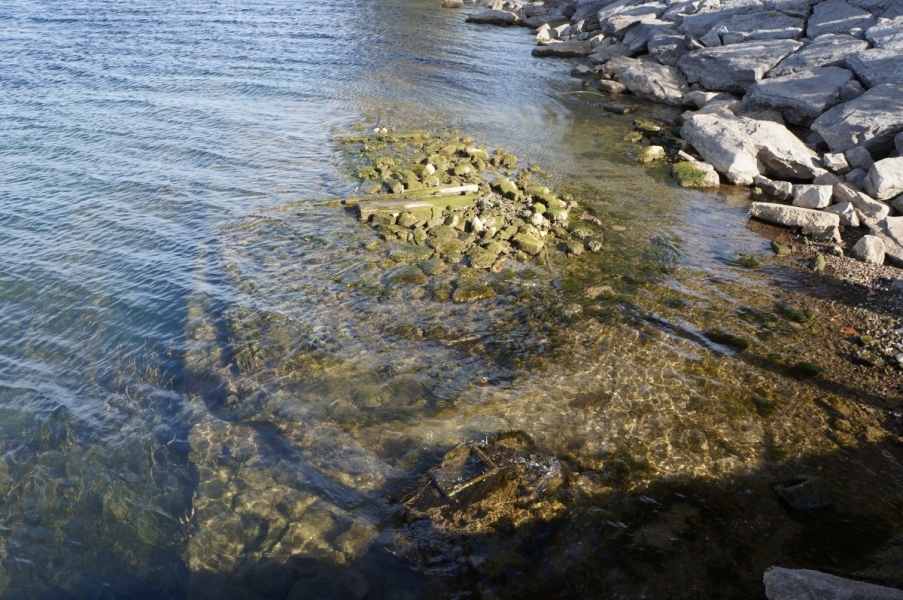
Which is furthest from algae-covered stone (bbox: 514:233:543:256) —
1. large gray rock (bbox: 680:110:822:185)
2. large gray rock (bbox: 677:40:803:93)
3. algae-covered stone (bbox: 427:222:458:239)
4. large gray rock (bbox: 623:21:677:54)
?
large gray rock (bbox: 623:21:677:54)

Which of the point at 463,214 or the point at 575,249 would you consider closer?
the point at 575,249

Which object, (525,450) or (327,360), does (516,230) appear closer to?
(327,360)

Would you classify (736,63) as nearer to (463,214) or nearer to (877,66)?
(877,66)

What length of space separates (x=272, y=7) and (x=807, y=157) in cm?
5163

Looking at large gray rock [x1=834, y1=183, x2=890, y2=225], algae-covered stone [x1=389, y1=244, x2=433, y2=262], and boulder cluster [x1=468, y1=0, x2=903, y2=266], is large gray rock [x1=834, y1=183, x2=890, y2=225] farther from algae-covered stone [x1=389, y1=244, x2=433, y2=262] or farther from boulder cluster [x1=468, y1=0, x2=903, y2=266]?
algae-covered stone [x1=389, y1=244, x2=433, y2=262]

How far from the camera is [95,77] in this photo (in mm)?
34062

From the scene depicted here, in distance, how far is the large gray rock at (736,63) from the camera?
94.5 ft

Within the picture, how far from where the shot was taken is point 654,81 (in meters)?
32.5

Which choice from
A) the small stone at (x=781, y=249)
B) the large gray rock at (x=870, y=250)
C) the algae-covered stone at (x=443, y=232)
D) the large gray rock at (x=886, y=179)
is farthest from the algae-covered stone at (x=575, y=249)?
the large gray rock at (x=886, y=179)

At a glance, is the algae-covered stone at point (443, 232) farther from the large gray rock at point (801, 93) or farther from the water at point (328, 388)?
the large gray rock at point (801, 93)

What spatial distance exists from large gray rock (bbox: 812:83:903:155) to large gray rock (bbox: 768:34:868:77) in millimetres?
4115

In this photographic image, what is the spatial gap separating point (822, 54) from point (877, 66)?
3203 mm

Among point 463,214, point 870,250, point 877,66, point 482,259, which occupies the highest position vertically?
point 877,66

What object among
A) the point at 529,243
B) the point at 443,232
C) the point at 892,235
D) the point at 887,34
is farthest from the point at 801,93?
the point at 443,232
